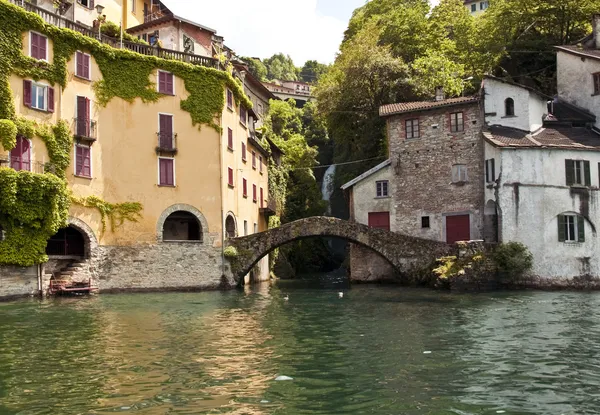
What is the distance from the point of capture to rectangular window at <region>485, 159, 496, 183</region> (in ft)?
114

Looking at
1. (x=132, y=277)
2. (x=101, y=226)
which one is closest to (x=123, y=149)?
(x=101, y=226)

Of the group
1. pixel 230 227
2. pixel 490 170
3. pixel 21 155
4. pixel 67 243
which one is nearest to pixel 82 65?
pixel 21 155

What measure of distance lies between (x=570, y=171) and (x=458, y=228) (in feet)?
23.9

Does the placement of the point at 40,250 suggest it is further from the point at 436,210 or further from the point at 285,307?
the point at 436,210

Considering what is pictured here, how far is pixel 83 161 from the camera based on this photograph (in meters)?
33.2

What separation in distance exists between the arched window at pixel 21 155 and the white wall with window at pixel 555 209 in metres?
25.2

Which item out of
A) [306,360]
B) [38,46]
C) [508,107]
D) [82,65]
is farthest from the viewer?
[508,107]

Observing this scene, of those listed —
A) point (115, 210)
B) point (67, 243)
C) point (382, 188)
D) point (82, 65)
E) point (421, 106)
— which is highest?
point (82, 65)

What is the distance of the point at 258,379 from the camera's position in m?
11.6

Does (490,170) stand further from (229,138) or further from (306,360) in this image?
(306,360)

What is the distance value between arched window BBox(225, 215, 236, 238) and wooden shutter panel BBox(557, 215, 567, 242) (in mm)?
19286

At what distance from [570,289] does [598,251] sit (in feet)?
9.51

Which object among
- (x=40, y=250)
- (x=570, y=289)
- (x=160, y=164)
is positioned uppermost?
(x=160, y=164)

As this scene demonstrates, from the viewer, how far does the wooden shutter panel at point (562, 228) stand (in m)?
32.9
